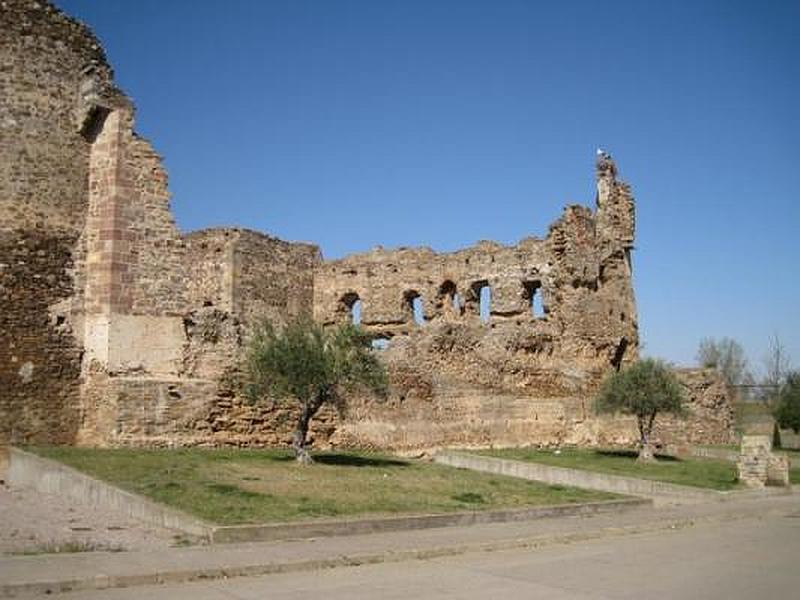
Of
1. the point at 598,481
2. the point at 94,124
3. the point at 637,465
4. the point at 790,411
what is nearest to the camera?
the point at 94,124

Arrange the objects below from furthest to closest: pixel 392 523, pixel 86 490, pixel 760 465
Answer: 1. pixel 760 465
2. pixel 86 490
3. pixel 392 523

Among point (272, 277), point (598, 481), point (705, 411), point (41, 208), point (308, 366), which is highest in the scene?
point (272, 277)

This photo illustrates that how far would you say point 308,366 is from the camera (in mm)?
16641

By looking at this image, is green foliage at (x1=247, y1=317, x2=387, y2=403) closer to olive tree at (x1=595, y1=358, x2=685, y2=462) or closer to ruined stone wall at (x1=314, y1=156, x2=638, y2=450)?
ruined stone wall at (x1=314, y1=156, x2=638, y2=450)

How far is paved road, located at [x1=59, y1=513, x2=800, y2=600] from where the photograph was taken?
299 inches

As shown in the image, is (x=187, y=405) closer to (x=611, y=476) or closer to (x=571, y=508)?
(x=571, y=508)

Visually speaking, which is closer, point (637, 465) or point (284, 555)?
point (284, 555)

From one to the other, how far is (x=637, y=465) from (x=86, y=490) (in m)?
13.9

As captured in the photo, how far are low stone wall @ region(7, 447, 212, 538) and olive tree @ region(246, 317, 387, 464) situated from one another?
4.12 m

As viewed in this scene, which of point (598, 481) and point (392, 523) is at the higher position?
point (392, 523)

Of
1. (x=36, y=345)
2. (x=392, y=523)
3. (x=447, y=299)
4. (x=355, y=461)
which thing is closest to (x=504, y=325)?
(x=447, y=299)

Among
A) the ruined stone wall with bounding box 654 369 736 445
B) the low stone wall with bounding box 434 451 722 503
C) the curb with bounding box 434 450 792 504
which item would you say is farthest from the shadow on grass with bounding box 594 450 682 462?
the low stone wall with bounding box 434 451 722 503

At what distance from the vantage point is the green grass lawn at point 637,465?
19.4m

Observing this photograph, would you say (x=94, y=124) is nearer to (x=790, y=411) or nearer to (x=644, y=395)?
(x=644, y=395)
